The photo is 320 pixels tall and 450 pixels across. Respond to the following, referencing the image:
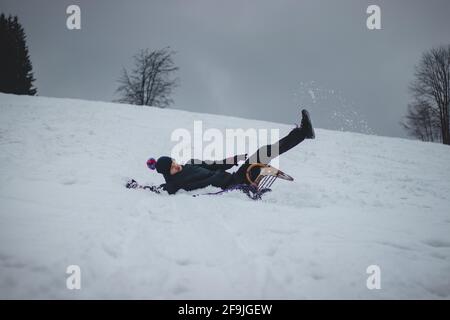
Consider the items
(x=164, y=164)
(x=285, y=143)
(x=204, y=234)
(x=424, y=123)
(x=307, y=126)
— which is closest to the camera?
(x=204, y=234)

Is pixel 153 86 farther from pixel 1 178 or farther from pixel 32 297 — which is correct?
pixel 32 297

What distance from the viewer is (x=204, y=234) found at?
131 inches

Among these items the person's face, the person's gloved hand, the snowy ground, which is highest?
the person's gloved hand

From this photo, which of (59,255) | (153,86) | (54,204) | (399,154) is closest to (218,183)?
(54,204)

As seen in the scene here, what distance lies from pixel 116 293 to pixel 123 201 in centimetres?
227

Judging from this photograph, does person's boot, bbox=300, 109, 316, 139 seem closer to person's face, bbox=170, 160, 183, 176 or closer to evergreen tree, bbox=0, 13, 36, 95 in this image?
person's face, bbox=170, 160, 183, 176

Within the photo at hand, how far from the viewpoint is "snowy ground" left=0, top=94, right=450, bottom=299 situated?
7.78 feet

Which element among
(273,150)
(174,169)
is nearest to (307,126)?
(273,150)

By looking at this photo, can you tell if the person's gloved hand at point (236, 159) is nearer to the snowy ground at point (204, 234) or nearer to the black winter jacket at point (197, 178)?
the black winter jacket at point (197, 178)

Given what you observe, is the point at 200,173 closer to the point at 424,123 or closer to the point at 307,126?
the point at 307,126

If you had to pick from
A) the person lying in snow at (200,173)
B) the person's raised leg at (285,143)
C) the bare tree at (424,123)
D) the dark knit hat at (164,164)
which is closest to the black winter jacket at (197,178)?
the person lying in snow at (200,173)

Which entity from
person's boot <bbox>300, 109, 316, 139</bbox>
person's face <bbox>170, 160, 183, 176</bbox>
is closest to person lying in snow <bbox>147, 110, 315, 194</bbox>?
person's face <bbox>170, 160, 183, 176</bbox>

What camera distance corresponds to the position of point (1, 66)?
87.0ft

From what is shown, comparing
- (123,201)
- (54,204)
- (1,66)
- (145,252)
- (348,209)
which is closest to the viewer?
(145,252)
